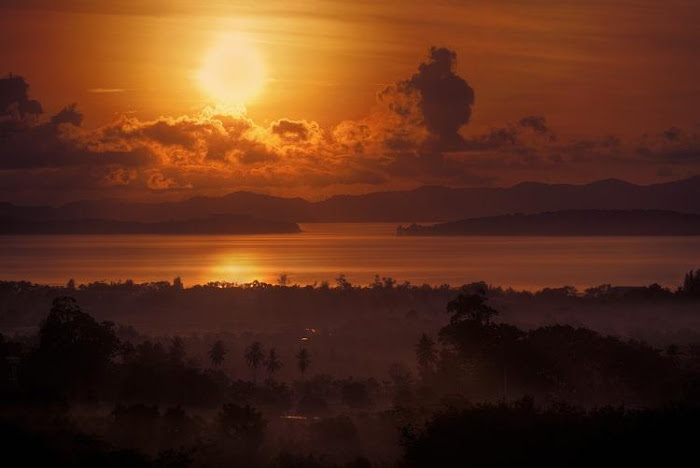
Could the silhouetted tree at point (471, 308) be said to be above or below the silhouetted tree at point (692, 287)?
below

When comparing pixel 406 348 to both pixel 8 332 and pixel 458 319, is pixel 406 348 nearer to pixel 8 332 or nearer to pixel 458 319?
pixel 8 332

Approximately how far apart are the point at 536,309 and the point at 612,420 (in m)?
115

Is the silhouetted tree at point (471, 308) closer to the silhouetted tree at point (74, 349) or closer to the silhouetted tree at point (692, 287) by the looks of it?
the silhouetted tree at point (74, 349)

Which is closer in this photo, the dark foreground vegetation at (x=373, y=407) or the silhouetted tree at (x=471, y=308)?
the dark foreground vegetation at (x=373, y=407)

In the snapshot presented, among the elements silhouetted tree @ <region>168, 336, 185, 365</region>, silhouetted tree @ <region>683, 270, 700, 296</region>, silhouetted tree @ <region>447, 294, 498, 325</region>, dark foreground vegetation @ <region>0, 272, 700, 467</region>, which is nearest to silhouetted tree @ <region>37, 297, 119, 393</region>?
dark foreground vegetation @ <region>0, 272, 700, 467</region>

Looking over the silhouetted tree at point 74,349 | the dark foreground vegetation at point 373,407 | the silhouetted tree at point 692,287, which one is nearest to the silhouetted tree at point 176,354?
the dark foreground vegetation at point 373,407

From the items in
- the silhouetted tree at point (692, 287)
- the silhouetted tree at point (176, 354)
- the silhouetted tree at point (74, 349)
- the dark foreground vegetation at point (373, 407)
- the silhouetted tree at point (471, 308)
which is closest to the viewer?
the dark foreground vegetation at point (373, 407)

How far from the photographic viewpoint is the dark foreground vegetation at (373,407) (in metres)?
24.6

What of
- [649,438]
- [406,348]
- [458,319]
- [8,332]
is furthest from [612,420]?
[8,332]

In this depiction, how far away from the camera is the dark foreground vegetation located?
24.6 m

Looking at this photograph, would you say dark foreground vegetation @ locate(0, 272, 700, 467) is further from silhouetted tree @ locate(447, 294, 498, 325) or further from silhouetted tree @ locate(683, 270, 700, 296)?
silhouetted tree @ locate(683, 270, 700, 296)

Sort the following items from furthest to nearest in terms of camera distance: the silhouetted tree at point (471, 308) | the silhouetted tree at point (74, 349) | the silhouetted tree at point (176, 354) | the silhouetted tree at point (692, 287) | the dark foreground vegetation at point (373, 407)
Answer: the silhouetted tree at point (692, 287), the silhouetted tree at point (176, 354), the silhouetted tree at point (471, 308), the silhouetted tree at point (74, 349), the dark foreground vegetation at point (373, 407)

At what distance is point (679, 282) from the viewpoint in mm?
186250

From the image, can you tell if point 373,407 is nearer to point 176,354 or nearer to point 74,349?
point 176,354
